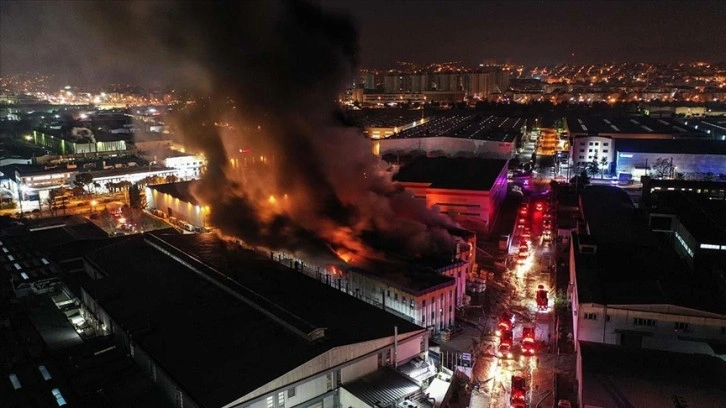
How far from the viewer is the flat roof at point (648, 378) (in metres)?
8.41

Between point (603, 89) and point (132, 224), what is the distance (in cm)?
8778

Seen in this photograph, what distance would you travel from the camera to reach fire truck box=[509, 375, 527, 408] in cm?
964

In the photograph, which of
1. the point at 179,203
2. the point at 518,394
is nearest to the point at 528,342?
the point at 518,394

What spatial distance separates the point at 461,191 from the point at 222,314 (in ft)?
41.0

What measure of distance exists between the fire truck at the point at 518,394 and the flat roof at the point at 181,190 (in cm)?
1532

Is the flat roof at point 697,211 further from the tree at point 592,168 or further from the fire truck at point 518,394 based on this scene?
the tree at point 592,168

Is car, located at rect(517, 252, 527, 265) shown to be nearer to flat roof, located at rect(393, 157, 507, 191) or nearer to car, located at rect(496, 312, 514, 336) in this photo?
flat roof, located at rect(393, 157, 507, 191)

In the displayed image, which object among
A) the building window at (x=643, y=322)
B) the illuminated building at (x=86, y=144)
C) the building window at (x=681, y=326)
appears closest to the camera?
the building window at (x=681, y=326)

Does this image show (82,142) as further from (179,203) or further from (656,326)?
(656,326)

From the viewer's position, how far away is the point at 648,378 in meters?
8.95

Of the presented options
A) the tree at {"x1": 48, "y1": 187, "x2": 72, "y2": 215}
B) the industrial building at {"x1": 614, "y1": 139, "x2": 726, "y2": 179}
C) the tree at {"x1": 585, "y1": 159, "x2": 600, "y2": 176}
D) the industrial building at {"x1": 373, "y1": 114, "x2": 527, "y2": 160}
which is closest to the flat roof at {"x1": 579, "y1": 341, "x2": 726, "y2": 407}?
the industrial building at {"x1": 614, "y1": 139, "x2": 726, "y2": 179}

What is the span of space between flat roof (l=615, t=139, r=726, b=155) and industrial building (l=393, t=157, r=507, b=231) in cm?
1128

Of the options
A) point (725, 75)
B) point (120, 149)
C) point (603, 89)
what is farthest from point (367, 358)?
point (725, 75)

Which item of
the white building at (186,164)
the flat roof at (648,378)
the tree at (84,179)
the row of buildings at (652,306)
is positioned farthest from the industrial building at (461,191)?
the tree at (84,179)
